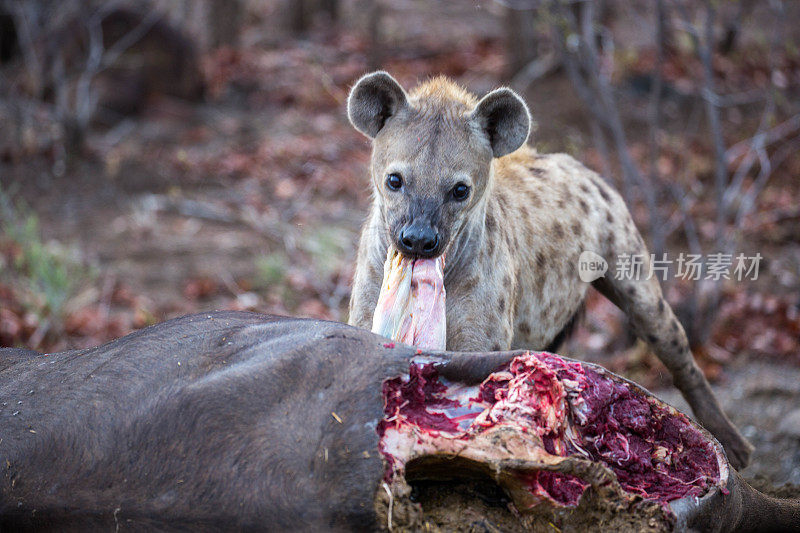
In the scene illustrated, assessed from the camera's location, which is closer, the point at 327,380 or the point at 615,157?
the point at 327,380

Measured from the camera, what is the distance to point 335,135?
32.2ft

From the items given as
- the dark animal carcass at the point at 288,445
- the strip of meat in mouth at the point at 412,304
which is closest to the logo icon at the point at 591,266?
the strip of meat in mouth at the point at 412,304

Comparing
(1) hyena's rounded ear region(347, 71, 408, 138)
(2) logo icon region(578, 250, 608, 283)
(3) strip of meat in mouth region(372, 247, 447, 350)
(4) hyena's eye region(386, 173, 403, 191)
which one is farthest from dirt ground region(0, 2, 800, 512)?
(3) strip of meat in mouth region(372, 247, 447, 350)

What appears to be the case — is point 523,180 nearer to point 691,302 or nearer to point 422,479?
point 691,302

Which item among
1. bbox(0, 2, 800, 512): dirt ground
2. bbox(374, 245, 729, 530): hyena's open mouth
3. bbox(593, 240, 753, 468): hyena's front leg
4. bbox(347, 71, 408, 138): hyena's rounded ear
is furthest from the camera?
bbox(0, 2, 800, 512): dirt ground

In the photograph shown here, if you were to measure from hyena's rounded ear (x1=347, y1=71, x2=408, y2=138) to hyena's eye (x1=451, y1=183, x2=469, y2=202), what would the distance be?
18.9 inches

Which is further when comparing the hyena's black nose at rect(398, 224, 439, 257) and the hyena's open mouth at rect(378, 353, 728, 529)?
the hyena's black nose at rect(398, 224, 439, 257)

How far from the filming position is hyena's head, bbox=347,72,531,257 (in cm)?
316

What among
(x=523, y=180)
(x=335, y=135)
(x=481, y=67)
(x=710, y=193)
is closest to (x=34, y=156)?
(x=335, y=135)

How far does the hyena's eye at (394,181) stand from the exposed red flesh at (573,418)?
4.15ft

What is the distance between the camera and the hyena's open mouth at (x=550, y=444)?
1.90 metres

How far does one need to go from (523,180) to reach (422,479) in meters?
2.45

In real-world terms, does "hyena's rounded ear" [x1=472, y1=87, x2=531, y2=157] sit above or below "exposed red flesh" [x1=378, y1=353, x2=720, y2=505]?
above

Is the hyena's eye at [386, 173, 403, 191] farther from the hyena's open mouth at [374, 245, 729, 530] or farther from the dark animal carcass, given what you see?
the hyena's open mouth at [374, 245, 729, 530]
